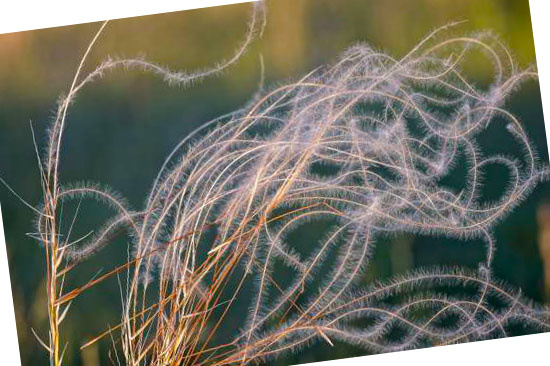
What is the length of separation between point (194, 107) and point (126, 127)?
33 cm

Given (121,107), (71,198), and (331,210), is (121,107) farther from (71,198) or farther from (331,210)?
(331,210)

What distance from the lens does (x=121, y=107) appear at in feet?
11.6

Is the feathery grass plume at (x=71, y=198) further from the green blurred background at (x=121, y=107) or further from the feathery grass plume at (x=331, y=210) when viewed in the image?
the feathery grass plume at (x=331, y=210)

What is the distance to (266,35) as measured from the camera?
11.6 ft

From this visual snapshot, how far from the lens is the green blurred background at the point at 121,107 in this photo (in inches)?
139

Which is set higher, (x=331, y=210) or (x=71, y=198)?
(x=71, y=198)

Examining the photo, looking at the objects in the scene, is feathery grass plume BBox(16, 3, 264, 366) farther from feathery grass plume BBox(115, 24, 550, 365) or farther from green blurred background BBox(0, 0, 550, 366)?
feathery grass plume BBox(115, 24, 550, 365)

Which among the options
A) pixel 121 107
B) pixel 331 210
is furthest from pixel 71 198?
pixel 331 210

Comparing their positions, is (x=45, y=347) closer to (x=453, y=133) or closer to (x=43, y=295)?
(x=43, y=295)

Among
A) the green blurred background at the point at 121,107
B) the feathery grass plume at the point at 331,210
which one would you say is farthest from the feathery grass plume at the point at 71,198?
the feathery grass plume at the point at 331,210

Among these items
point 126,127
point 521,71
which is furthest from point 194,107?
point 521,71

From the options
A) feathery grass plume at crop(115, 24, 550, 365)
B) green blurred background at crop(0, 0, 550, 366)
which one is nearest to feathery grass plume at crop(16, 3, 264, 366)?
green blurred background at crop(0, 0, 550, 366)

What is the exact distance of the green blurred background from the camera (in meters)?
3.52

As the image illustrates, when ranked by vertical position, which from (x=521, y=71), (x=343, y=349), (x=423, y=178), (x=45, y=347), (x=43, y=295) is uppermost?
(x=521, y=71)
